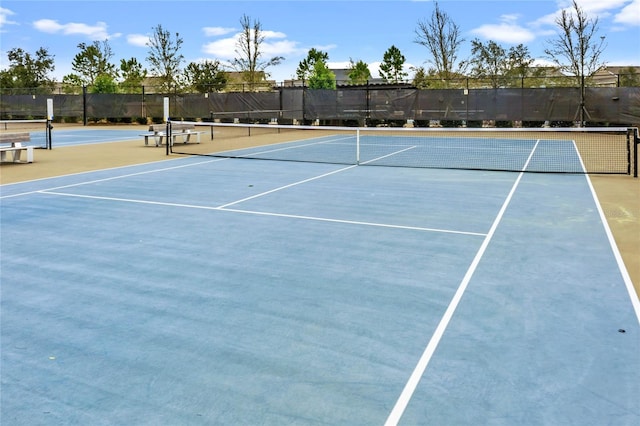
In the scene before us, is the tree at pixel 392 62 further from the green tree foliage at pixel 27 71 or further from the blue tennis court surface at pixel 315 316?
the blue tennis court surface at pixel 315 316

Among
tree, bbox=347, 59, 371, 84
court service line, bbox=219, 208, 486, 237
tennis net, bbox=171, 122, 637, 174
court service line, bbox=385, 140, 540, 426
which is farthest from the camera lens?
tree, bbox=347, 59, 371, 84

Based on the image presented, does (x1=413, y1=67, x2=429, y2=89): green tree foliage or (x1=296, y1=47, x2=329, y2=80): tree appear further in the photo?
(x1=296, y1=47, x2=329, y2=80): tree

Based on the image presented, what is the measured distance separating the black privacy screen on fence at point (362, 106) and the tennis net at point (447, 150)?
8.30 ft

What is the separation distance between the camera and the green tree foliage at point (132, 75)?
41.6 m

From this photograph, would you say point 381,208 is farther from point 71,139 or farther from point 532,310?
point 71,139

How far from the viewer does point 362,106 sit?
2995 centimetres

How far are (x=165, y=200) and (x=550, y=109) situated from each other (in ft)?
72.2

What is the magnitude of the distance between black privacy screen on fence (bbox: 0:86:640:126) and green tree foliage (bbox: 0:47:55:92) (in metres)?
13.4

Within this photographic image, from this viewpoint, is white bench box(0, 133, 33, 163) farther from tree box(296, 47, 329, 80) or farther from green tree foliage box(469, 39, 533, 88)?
tree box(296, 47, 329, 80)

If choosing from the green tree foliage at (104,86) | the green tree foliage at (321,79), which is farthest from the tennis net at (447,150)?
the green tree foliage at (104,86)

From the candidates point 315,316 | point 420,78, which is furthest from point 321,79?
point 315,316

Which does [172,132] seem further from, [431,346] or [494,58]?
[494,58]

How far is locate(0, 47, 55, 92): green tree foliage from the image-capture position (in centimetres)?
4878

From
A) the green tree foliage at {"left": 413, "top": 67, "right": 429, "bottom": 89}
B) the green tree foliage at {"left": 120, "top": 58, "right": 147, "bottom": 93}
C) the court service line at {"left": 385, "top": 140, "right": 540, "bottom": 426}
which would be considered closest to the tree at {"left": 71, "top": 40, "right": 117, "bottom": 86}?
the green tree foliage at {"left": 120, "top": 58, "right": 147, "bottom": 93}
